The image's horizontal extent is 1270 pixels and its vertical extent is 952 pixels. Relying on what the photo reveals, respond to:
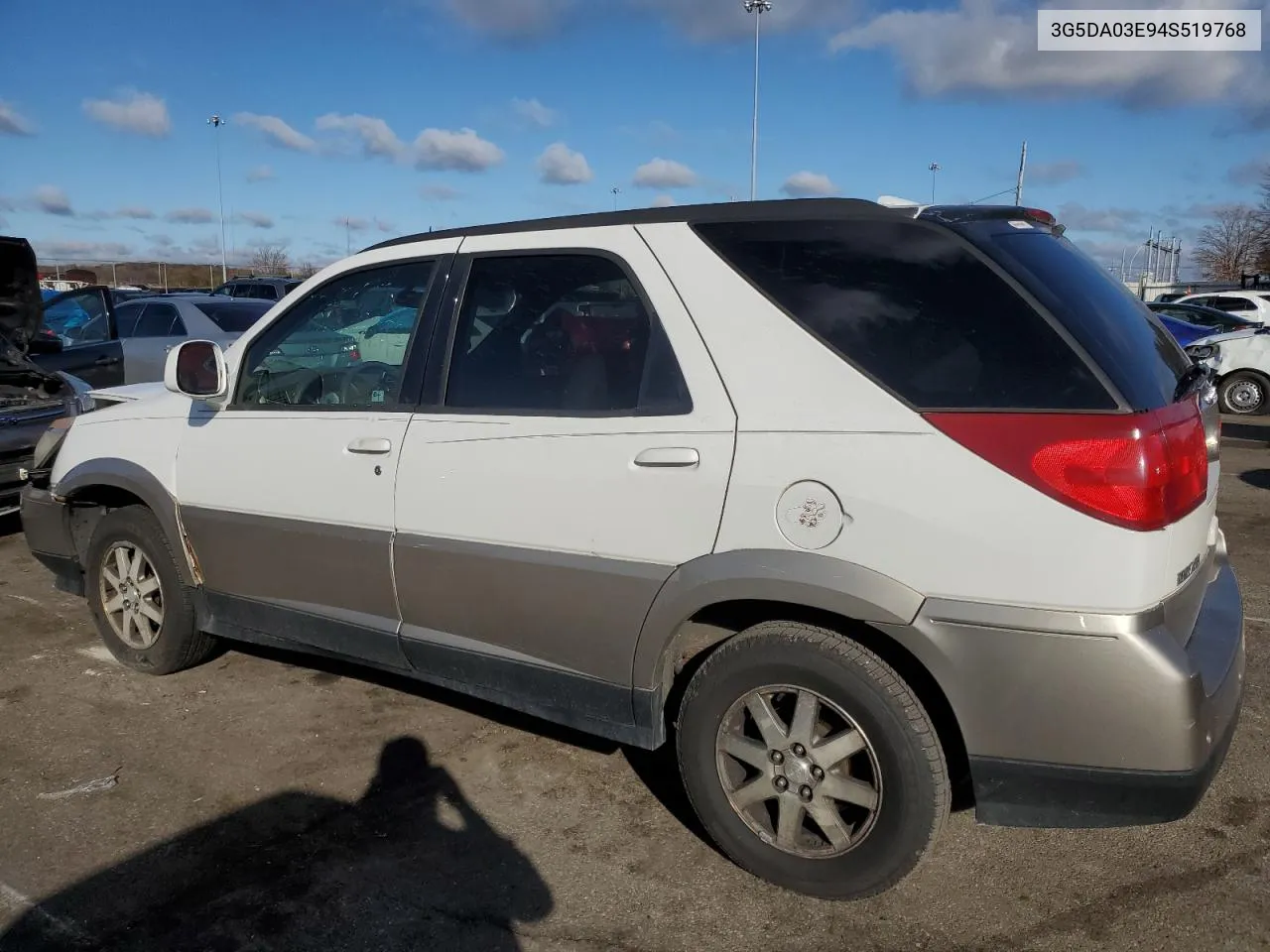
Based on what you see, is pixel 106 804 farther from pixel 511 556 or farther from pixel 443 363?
pixel 443 363

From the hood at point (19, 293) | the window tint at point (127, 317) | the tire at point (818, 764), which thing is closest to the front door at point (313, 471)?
the tire at point (818, 764)

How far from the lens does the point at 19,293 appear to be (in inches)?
332

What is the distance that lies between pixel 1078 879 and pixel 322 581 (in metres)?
2.72

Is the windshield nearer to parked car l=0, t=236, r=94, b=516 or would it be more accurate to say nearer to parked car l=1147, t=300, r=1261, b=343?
parked car l=0, t=236, r=94, b=516

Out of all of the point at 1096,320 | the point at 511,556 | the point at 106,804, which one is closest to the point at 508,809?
the point at 511,556

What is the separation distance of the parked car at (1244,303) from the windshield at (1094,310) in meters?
19.1

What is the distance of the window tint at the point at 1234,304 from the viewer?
20005mm

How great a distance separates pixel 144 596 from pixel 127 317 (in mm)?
8622

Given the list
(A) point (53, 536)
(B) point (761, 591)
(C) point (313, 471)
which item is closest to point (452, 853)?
(B) point (761, 591)

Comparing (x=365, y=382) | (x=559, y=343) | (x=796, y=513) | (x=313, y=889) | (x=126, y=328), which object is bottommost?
(x=313, y=889)

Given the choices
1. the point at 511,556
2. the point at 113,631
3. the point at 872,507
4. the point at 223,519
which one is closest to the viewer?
the point at 872,507

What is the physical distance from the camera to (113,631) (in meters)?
4.58

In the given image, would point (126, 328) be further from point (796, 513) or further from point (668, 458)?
point (796, 513)

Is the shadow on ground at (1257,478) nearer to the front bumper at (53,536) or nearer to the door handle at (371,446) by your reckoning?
the door handle at (371,446)
